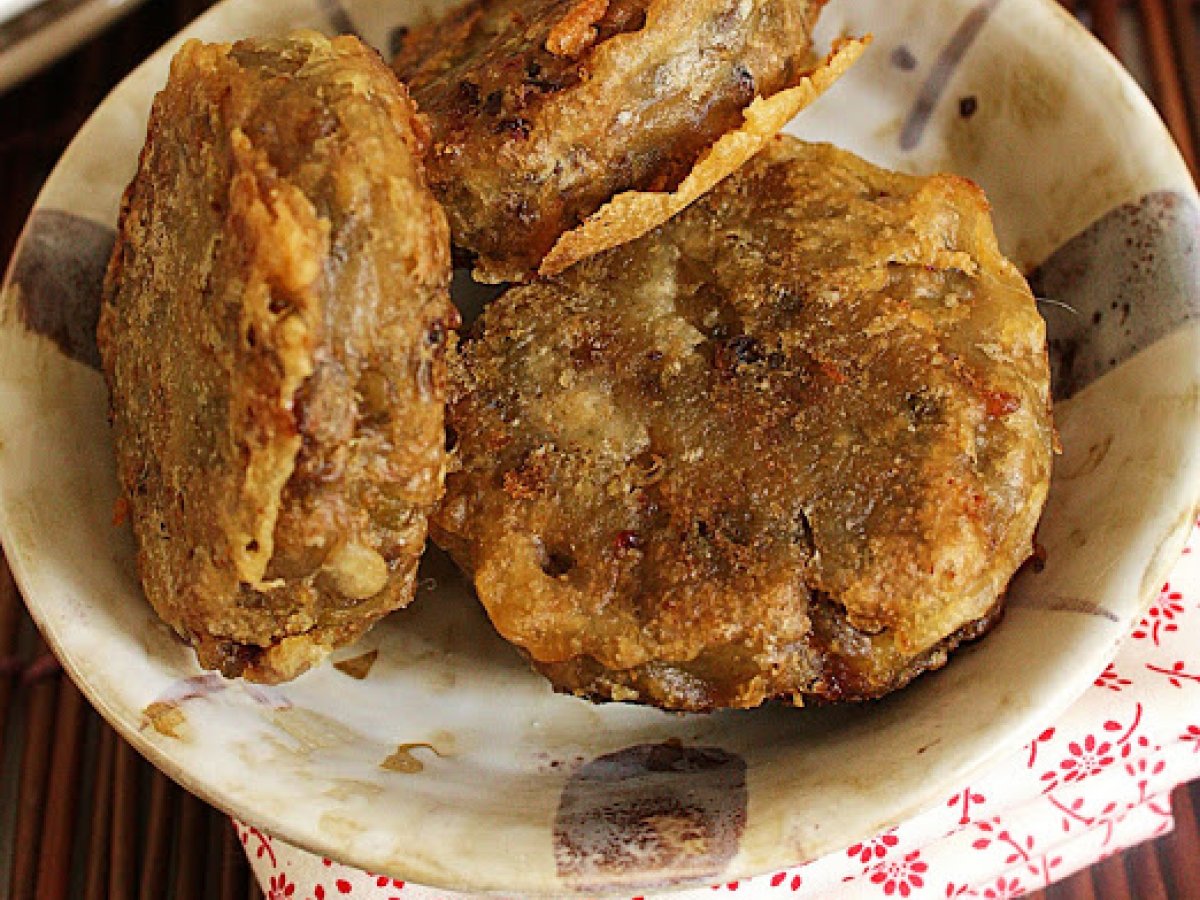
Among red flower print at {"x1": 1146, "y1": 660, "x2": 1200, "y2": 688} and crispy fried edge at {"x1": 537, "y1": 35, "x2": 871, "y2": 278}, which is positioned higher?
crispy fried edge at {"x1": 537, "y1": 35, "x2": 871, "y2": 278}

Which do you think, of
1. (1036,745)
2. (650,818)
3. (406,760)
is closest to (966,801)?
(1036,745)

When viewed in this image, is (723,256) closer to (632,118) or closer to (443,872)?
(632,118)

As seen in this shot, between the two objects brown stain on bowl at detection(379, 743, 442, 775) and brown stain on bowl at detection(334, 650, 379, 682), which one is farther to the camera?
brown stain on bowl at detection(334, 650, 379, 682)

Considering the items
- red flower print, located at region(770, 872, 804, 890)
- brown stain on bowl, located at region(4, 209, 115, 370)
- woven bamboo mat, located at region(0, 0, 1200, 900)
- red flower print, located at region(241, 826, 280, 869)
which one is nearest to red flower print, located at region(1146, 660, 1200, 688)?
woven bamboo mat, located at region(0, 0, 1200, 900)

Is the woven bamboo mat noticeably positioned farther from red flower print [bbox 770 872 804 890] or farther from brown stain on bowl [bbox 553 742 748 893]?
brown stain on bowl [bbox 553 742 748 893]

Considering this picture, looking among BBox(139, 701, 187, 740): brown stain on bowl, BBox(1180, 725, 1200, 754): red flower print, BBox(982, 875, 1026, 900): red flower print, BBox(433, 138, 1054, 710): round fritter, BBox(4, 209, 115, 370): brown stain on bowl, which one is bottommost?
BBox(982, 875, 1026, 900): red flower print

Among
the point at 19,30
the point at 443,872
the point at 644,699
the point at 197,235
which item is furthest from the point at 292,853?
the point at 19,30

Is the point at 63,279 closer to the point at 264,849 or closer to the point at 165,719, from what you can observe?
Result: the point at 165,719
